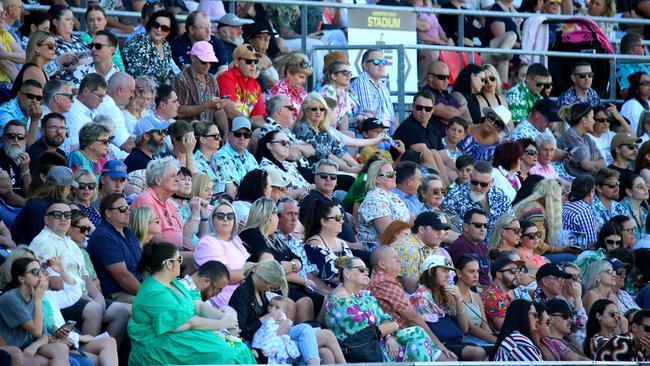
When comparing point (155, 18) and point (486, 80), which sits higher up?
point (155, 18)

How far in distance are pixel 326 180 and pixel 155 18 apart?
9.33ft

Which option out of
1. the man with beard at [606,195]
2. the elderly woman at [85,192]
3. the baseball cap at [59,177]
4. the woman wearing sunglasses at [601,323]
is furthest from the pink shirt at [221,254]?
the man with beard at [606,195]

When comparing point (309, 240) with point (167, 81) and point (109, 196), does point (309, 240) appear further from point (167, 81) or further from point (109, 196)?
point (167, 81)

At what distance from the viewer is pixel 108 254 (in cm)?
1160

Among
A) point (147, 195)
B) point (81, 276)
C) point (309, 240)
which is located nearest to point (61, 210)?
point (81, 276)

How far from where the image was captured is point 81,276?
11.2 metres

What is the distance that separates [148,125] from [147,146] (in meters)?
0.35

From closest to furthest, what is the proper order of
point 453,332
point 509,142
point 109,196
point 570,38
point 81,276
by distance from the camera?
point 81,276, point 109,196, point 453,332, point 509,142, point 570,38

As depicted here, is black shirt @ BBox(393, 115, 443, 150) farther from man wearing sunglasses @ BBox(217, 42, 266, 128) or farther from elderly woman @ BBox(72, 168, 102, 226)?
elderly woman @ BBox(72, 168, 102, 226)

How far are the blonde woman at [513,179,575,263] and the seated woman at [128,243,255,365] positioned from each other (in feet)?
17.7

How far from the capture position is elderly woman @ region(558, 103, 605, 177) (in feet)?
57.6

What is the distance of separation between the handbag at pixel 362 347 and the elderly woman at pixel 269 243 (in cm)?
53

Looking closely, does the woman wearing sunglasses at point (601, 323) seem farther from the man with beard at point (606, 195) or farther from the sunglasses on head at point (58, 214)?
the sunglasses on head at point (58, 214)

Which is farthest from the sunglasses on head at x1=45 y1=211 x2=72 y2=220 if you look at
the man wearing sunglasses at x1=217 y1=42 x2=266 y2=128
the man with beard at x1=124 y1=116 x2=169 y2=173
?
the man wearing sunglasses at x1=217 y1=42 x2=266 y2=128
